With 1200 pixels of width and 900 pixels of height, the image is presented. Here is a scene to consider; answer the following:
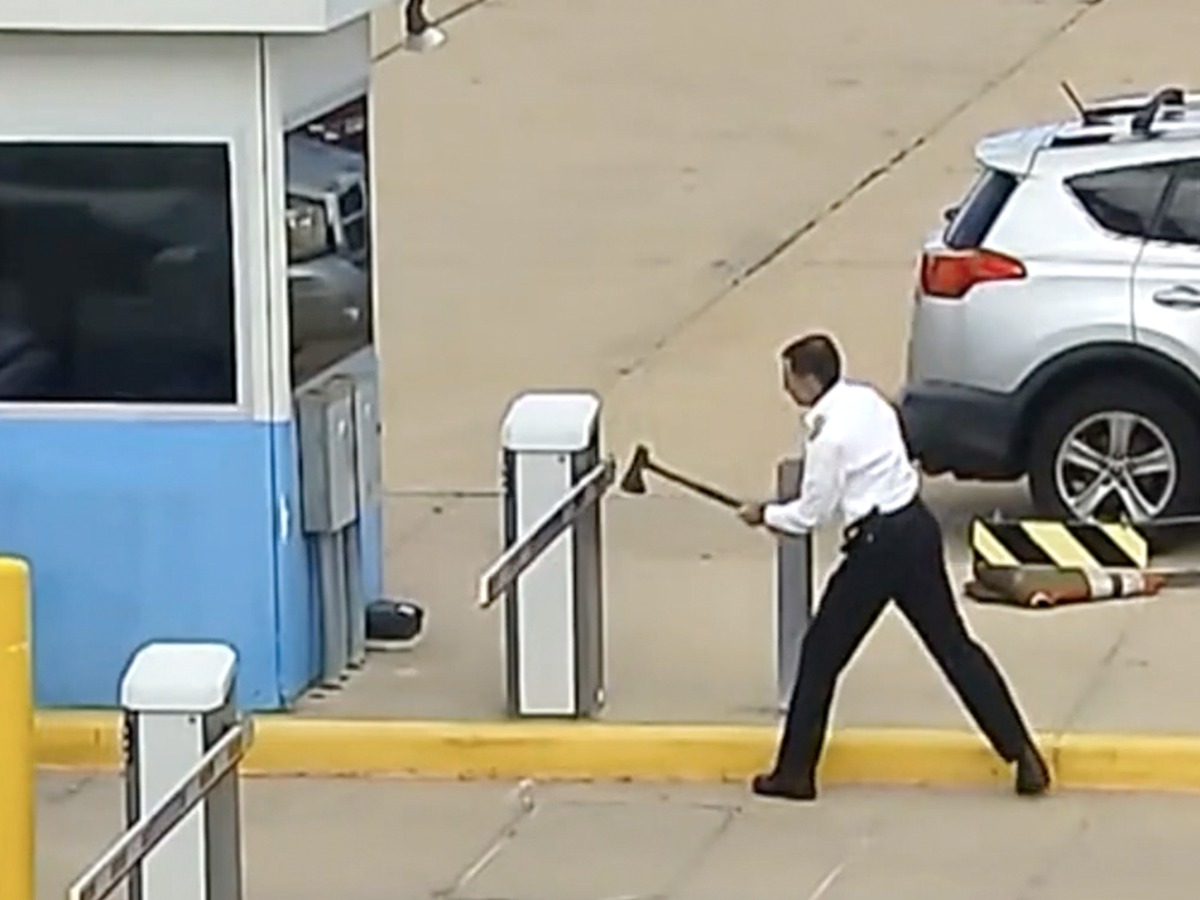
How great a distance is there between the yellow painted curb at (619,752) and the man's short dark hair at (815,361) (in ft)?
4.51

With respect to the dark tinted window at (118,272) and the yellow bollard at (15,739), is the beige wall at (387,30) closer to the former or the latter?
the dark tinted window at (118,272)

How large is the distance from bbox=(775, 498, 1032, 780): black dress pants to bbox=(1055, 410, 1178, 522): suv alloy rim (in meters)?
3.41

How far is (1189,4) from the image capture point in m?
29.0

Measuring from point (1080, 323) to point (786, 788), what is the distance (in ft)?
12.1

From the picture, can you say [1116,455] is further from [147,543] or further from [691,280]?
[691,280]

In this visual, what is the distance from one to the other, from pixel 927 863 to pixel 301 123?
11.6 ft

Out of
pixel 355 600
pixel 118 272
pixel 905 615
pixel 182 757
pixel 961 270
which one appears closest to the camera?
pixel 182 757

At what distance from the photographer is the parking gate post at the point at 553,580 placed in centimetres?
1243

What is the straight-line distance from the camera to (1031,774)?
38.3ft

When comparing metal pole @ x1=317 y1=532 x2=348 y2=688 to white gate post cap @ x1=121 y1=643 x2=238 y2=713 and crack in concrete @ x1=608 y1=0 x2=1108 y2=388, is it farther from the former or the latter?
crack in concrete @ x1=608 y1=0 x2=1108 y2=388

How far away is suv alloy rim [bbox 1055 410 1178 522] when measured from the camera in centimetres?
1482

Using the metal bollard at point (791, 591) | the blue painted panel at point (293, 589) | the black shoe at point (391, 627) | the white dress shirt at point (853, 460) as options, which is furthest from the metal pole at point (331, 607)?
the white dress shirt at point (853, 460)

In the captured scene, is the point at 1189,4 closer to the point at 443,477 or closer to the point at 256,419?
the point at 443,477

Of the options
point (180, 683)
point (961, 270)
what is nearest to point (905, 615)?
point (180, 683)
